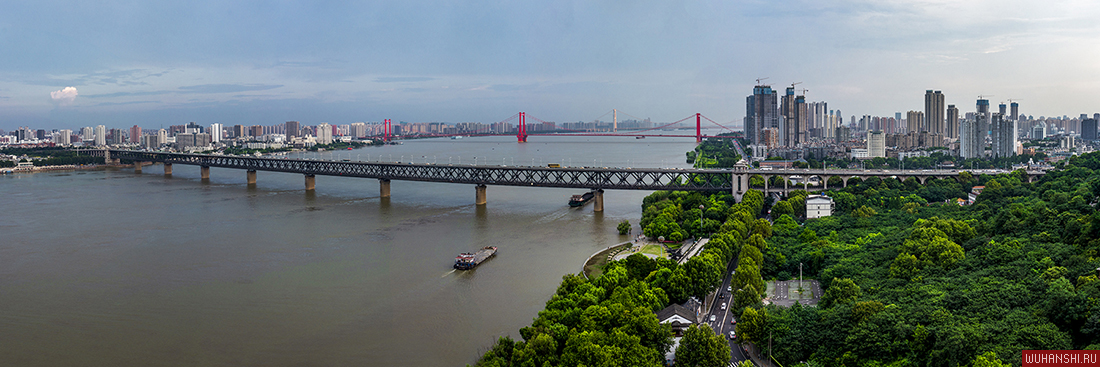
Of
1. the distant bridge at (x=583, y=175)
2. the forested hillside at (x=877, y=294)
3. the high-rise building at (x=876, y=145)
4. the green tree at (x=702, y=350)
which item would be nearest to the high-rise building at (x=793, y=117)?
the high-rise building at (x=876, y=145)

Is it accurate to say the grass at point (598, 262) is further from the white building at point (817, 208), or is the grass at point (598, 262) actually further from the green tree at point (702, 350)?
the white building at point (817, 208)

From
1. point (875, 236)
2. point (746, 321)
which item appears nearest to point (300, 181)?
point (875, 236)

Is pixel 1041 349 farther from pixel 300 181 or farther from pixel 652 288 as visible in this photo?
pixel 300 181

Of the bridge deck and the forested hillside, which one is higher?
the bridge deck

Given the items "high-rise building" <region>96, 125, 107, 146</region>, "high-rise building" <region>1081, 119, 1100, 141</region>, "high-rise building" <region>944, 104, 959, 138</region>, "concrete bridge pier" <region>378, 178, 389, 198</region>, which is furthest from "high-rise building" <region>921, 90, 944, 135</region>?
"high-rise building" <region>96, 125, 107, 146</region>

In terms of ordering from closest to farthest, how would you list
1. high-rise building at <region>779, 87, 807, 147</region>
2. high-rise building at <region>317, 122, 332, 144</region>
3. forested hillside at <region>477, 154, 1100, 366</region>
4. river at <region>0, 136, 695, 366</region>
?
forested hillside at <region>477, 154, 1100, 366</region>, river at <region>0, 136, 695, 366</region>, high-rise building at <region>779, 87, 807, 147</region>, high-rise building at <region>317, 122, 332, 144</region>

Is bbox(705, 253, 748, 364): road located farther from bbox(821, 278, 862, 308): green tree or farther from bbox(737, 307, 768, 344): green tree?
bbox(821, 278, 862, 308): green tree
